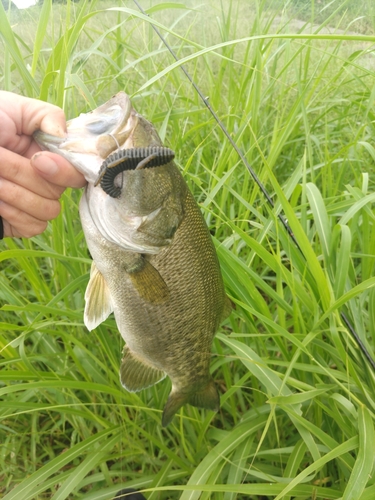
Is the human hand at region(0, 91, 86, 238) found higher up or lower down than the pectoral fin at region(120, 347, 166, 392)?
higher up

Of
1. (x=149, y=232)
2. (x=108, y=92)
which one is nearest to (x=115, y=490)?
(x=149, y=232)

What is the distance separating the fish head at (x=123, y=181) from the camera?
40.4 inches

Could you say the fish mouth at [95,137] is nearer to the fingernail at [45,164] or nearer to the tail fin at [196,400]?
the fingernail at [45,164]

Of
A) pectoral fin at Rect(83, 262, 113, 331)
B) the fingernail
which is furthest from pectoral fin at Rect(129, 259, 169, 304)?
the fingernail

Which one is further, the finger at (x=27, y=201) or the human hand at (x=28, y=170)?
the finger at (x=27, y=201)

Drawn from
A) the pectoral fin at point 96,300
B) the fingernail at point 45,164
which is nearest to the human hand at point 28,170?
the fingernail at point 45,164

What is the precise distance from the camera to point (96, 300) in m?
1.25

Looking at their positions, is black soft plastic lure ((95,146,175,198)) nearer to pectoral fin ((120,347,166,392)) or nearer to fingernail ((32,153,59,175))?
fingernail ((32,153,59,175))

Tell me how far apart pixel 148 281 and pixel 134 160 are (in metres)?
0.42

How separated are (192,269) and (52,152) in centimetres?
47

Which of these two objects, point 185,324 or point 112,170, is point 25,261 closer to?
point 185,324

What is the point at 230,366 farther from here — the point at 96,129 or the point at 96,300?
the point at 96,129

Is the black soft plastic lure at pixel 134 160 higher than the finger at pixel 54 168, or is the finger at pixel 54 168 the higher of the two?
the black soft plastic lure at pixel 134 160

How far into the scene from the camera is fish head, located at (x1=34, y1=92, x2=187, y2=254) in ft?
3.37
